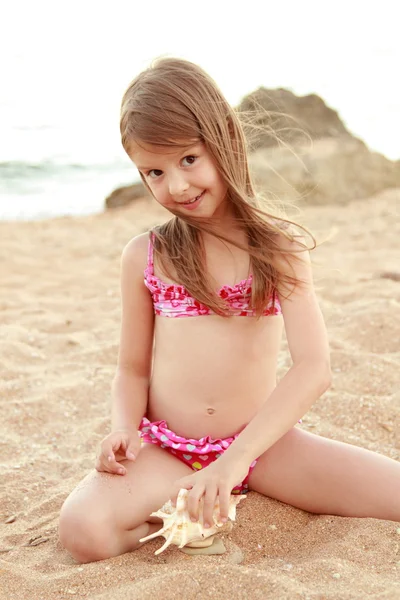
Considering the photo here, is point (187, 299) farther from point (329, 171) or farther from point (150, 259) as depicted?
point (329, 171)

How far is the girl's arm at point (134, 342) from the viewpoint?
2287 mm

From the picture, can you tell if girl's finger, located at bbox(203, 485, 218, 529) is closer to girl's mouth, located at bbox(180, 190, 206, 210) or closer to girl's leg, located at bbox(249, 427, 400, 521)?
girl's leg, located at bbox(249, 427, 400, 521)

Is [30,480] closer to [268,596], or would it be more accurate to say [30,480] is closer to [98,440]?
[98,440]

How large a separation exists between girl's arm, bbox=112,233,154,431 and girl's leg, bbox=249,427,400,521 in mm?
448

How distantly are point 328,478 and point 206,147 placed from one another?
1043 millimetres

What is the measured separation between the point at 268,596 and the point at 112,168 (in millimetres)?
13504

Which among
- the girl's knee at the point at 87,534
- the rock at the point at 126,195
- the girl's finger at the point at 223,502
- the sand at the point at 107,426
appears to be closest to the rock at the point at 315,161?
the rock at the point at 126,195

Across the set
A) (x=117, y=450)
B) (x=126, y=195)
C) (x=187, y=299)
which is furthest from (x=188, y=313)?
(x=126, y=195)

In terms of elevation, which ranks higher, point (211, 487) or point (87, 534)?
point (211, 487)

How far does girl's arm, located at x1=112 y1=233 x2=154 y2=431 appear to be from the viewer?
7.50 feet

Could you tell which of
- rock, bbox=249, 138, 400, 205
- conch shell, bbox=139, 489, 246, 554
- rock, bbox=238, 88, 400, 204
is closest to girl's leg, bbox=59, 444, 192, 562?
conch shell, bbox=139, 489, 246, 554

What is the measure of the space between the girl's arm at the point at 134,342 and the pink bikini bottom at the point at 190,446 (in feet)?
0.21

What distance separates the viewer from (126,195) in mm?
10000

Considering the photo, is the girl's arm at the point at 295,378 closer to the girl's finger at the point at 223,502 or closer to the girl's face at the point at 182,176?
the girl's finger at the point at 223,502
